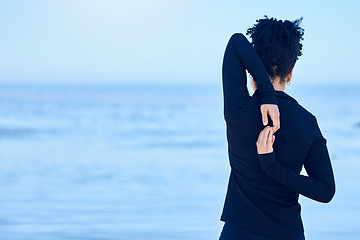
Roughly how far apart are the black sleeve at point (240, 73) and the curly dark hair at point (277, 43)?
0.04 meters

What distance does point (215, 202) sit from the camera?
6016mm

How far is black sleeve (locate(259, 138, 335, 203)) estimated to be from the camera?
65.9 inches

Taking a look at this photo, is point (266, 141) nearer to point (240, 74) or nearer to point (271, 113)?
point (271, 113)

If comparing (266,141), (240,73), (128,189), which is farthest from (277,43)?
(128,189)

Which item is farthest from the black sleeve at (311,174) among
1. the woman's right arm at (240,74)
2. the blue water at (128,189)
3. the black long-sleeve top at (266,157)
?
the blue water at (128,189)

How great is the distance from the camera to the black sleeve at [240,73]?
171cm

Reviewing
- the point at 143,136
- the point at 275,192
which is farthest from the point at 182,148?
the point at 275,192

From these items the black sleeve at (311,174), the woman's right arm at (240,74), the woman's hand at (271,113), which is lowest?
the black sleeve at (311,174)

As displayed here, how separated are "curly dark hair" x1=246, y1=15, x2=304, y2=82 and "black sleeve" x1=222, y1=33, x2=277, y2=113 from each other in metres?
0.04

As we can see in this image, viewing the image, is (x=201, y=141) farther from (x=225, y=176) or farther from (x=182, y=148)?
(x=225, y=176)

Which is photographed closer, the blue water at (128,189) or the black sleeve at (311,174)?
the black sleeve at (311,174)

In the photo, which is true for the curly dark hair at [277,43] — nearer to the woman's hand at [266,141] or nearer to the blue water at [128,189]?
the woman's hand at [266,141]

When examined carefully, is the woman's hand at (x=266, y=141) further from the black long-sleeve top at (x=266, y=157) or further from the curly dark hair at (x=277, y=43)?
the curly dark hair at (x=277, y=43)

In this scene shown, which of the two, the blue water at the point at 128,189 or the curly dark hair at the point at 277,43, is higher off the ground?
the blue water at the point at 128,189
